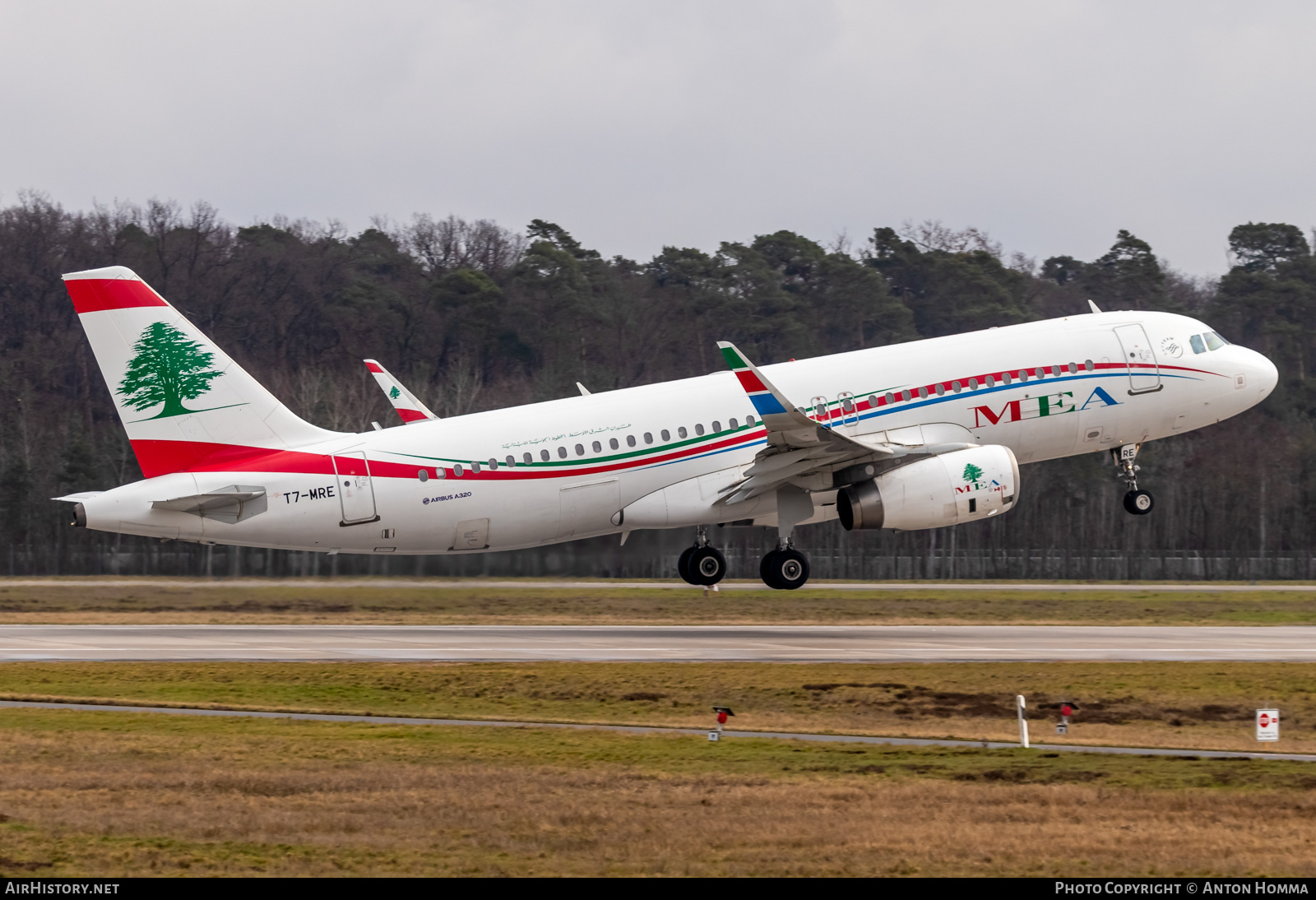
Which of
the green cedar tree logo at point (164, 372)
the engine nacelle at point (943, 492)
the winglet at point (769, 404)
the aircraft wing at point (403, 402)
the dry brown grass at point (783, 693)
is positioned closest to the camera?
the dry brown grass at point (783, 693)

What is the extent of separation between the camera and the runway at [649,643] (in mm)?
36031

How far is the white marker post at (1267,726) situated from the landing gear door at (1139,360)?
15.7 m

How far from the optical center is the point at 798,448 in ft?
121

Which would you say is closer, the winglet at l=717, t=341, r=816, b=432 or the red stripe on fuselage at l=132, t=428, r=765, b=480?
the red stripe on fuselage at l=132, t=428, r=765, b=480

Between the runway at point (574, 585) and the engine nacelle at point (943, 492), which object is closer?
the engine nacelle at point (943, 492)

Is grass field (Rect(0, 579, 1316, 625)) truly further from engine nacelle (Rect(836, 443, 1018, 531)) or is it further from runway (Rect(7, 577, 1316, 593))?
engine nacelle (Rect(836, 443, 1018, 531))

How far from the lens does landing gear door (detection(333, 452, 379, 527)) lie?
35250mm

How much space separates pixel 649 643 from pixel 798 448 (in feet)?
21.2

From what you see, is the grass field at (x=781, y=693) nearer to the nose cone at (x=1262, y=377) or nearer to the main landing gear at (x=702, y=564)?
the main landing gear at (x=702, y=564)

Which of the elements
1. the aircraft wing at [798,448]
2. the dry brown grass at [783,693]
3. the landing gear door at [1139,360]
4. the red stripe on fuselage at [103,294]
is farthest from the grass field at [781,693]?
the landing gear door at [1139,360]

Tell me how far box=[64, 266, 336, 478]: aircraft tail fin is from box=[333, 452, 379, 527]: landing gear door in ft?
4.18

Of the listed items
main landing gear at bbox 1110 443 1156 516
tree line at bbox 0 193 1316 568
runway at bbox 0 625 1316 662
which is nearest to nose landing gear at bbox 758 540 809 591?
runway at bbox 0 625 1316 662
